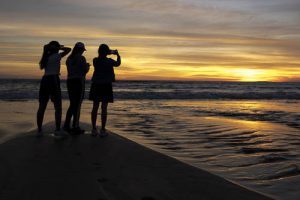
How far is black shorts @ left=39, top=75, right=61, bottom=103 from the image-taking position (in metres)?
6.48

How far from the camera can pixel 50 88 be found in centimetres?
651

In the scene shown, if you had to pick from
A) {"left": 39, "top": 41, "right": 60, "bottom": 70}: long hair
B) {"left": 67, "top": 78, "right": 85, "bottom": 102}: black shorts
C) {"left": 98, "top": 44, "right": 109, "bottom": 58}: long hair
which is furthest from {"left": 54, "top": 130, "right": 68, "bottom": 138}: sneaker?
{"left": 98, "top": 44, "right": 109, "bottom": 58}: long hair

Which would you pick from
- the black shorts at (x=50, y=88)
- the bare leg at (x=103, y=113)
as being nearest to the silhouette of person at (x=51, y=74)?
the black shorts at (x=50, y=88)

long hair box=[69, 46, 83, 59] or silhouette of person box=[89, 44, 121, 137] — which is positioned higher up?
long hair box=[69, 46, 83, 59]

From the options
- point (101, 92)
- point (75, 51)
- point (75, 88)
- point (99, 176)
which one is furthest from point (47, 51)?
point (99, 176)

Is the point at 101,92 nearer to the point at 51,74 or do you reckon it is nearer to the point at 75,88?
the point at 75,88

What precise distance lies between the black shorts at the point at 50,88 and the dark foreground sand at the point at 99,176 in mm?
1012

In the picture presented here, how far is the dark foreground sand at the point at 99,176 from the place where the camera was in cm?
347

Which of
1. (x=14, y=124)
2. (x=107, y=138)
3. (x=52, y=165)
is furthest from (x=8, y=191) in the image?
(x=14, y=124)

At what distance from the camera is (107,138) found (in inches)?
264

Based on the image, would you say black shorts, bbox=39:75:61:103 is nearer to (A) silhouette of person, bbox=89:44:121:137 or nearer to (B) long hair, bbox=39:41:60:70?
(B) long hair, bbox=39:41:60:70

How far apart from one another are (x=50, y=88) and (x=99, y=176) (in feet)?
9.57

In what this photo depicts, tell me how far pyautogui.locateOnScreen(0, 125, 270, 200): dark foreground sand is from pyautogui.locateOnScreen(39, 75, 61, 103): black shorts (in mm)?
1012

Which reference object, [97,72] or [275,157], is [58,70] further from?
[275,157]
